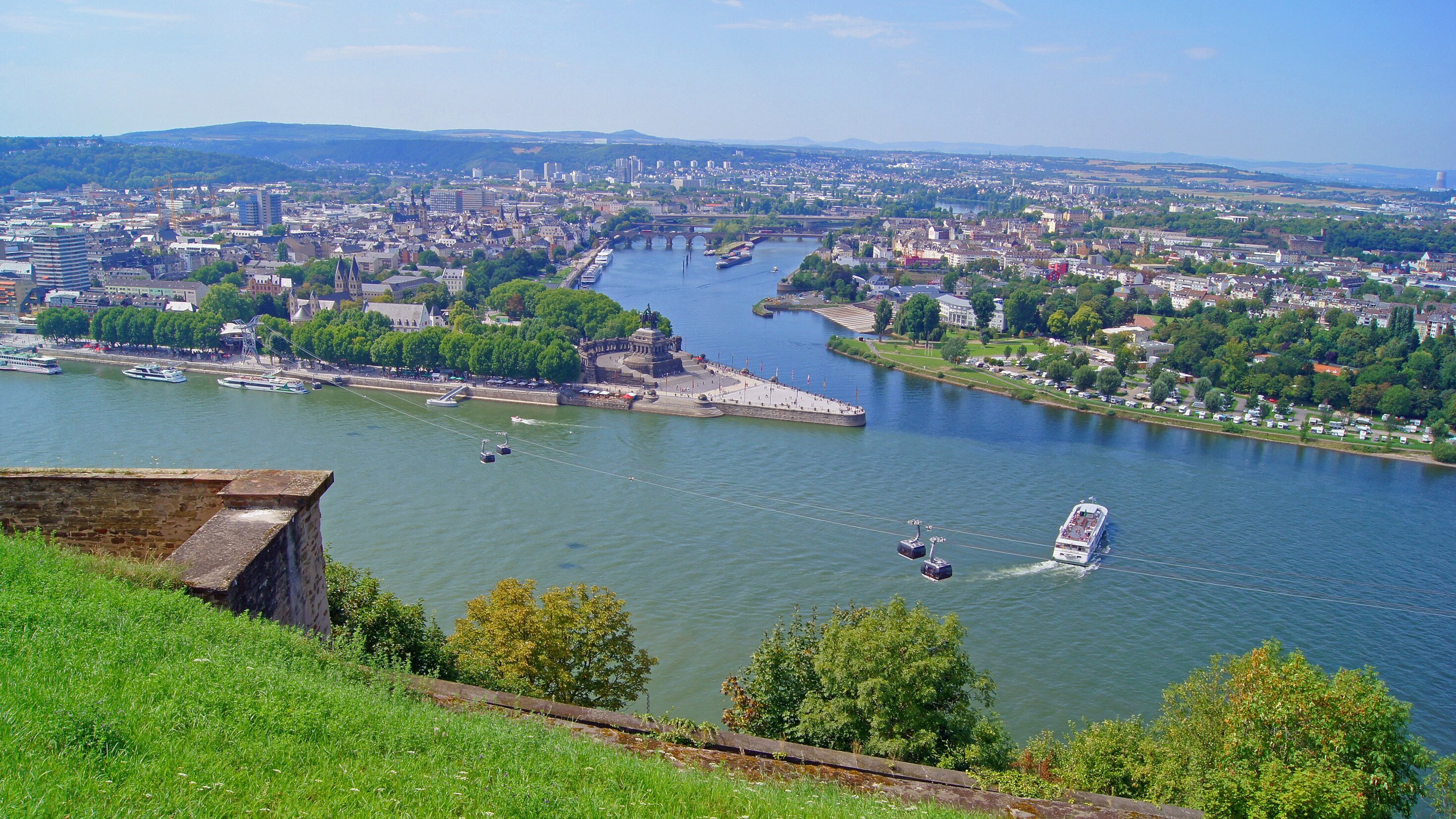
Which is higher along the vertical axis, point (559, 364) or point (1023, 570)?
point (559, 364)

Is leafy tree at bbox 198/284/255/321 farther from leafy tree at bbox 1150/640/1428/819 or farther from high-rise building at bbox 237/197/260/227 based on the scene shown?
high-rise building at bbox 237/197/260/227

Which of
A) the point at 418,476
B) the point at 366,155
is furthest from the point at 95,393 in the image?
the point at 366,155

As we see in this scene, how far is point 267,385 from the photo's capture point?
853 inches

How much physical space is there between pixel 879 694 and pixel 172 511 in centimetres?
388

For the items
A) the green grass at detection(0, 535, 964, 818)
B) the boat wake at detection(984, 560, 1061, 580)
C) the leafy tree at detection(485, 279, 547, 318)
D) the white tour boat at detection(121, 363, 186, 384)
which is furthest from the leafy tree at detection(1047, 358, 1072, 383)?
the green grass at detection(0, 535, 964, 818)

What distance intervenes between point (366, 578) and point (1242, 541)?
12080mm

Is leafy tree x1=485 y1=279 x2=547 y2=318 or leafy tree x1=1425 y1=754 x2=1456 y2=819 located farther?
leafy tree x1=485 y1=279 x2=547 y2=318

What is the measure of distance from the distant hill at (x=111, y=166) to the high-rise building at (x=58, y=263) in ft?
147

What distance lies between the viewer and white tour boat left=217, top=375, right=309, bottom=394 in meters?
21.5

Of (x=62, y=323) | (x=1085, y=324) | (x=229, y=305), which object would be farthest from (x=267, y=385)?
(x=1085, y=324)

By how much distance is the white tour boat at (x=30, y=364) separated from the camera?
2231 centimetres

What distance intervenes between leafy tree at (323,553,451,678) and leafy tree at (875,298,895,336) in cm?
2765

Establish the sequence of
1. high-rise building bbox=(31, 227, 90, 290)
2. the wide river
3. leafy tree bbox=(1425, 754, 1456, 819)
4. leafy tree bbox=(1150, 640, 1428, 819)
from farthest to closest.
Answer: high-rise building bbox=(31, 227, 90, 290) < the wide river < leafy tree bbox=(1425, 754, 1456, 819) < leafy tree bbox=(1150, 640, 1428, 819)

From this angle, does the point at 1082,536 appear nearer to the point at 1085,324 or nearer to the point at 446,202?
the point at 1085,324
